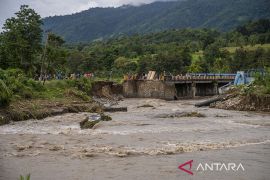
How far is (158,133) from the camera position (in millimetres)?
25000

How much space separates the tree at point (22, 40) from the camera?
177 feet

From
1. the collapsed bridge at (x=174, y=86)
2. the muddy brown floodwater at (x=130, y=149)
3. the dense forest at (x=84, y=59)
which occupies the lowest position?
the muddy brown floodwater at (x=130, y=149)

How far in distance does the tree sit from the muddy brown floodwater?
2528cm

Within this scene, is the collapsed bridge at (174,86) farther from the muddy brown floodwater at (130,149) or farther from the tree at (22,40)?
the muddy brown floodwater at (130,149)

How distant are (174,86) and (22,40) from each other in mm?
26837

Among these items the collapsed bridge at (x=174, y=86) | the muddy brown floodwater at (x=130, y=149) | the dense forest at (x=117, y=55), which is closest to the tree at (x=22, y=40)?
the dense forest at (x=117, y=55)

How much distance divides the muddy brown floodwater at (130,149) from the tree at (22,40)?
25.3 m

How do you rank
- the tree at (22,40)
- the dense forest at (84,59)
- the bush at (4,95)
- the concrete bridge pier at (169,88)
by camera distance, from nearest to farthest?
the bush at (4,95) < the dense forest at (84,59) < the tree at (22,40) < the concrete bridge pier at (169,88)

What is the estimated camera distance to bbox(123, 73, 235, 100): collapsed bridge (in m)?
69.3

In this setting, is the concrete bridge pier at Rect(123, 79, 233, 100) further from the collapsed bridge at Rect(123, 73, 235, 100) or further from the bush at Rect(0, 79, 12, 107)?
the bush at Rect(0, 79, 12, 107)

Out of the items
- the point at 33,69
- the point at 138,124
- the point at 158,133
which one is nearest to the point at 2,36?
the point at 33,69

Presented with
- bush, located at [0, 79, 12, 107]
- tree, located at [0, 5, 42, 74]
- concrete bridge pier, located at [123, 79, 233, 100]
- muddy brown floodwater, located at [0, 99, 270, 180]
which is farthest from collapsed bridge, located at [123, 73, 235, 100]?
bush, located at [0, 79, 12, 107]

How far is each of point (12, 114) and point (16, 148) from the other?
42.4 feet

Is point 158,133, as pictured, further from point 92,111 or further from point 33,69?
point 33,69
